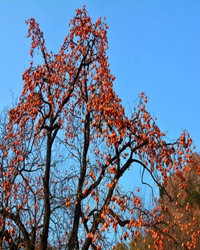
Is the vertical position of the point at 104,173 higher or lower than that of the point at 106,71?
lower

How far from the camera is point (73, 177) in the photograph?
7496 mm

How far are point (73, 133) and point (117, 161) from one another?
1.95 m

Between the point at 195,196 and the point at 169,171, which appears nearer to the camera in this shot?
the point at 169,171

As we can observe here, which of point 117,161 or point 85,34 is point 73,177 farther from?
point 85,34

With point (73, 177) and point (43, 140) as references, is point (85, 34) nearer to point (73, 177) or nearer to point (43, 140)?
point (43, 140)

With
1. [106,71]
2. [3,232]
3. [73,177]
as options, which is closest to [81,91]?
[106,71]

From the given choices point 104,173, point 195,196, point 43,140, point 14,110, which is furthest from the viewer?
point 195,196

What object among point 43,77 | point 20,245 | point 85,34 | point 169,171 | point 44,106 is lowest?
point 20,245

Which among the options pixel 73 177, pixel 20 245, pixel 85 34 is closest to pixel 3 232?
pixel 20 245

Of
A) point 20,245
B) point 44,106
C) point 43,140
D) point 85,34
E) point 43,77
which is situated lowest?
point 20,245

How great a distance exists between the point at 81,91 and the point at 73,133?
3.17ft

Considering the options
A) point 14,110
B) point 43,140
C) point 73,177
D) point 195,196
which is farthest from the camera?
point 195,196

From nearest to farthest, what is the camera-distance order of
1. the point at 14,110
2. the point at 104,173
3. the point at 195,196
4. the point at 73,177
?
the point at 104,173
the point at 73,177
the point at 14,110
the point at 195,196

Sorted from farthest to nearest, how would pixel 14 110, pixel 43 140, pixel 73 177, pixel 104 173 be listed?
1. pixel 43 140
2. pixel 14 110
3. pixel 73 177
4. pixel 104 173
